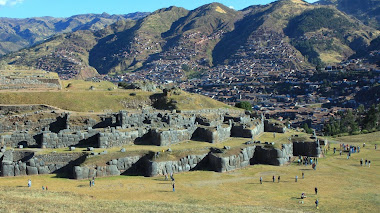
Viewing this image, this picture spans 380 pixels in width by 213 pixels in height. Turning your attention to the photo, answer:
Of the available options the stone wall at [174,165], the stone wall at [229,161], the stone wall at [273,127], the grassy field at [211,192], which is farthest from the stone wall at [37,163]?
the stone wall at [273,127]

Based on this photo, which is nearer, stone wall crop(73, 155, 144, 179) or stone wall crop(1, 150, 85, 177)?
stone wall crop(73, 155, 144, 179)

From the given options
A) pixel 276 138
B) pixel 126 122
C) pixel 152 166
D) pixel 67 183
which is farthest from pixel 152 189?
pixel 276 138

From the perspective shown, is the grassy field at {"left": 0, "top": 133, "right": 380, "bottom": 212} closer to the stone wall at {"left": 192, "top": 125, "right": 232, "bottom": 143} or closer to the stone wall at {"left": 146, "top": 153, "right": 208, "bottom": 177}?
the stone wall at {"left": 146, "top": 153, "right": 208, "bottom": 177}

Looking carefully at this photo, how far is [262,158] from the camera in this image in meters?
51.9

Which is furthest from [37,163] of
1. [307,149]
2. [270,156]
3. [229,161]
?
[307,149]

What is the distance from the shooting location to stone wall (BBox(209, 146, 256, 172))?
4692 cm

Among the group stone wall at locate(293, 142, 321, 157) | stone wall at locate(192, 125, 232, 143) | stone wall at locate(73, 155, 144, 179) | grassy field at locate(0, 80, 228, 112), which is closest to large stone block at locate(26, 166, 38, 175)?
stone wall at locate(73, 155, 144, 179)

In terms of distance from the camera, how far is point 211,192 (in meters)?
38.9

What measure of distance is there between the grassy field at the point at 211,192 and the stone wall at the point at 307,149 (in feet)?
17.8

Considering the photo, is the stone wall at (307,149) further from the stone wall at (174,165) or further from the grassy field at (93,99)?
the grassy field at (93,99)

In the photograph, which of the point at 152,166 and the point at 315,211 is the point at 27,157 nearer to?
the point at 152,166

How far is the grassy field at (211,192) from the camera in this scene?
30.9 metres

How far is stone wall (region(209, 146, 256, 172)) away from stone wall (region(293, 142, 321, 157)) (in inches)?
368

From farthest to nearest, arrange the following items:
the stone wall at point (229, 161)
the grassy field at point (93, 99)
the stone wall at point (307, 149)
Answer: the grassy field at point (93, 99), the stone wall at point (307, 149), the stone wall at point (229, 161)
